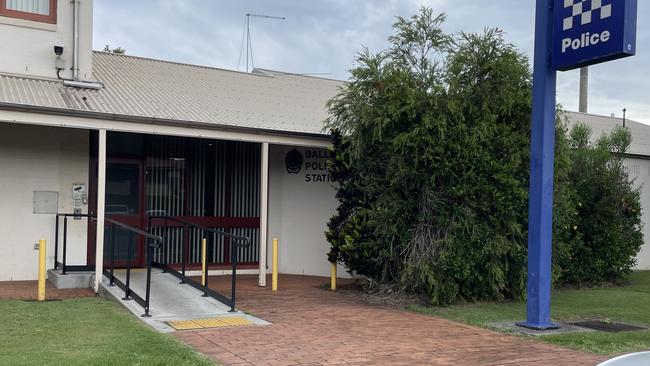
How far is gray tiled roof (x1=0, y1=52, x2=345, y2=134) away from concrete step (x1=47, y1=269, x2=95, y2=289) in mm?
2756

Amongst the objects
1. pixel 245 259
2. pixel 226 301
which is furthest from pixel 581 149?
pixel 226 301

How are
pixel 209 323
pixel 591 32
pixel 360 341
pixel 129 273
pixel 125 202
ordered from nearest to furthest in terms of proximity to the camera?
pixel 360 341, pixel 591 32, pixel 209 323, pixel 129 273, pixel 125 202

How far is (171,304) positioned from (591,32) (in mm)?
6674

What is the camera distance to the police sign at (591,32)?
734cm

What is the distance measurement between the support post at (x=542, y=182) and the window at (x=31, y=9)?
852cm

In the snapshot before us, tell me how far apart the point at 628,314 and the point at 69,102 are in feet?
30.5

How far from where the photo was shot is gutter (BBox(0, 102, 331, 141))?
361 inches

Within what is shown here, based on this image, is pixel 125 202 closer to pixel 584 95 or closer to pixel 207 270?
pixel 207 270

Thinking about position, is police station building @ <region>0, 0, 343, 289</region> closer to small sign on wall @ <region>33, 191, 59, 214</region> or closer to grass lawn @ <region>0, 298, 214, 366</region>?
small sign on wall @ <region>33, 191, 59, 214</region>

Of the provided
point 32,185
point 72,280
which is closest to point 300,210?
point 72,280

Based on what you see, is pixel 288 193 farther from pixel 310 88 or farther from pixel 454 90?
pixel 454 90

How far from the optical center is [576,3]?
7945 mm

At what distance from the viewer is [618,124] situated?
68.2 feet

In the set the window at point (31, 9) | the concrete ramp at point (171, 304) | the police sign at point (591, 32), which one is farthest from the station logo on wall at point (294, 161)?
the police sign at point (591, 32)
